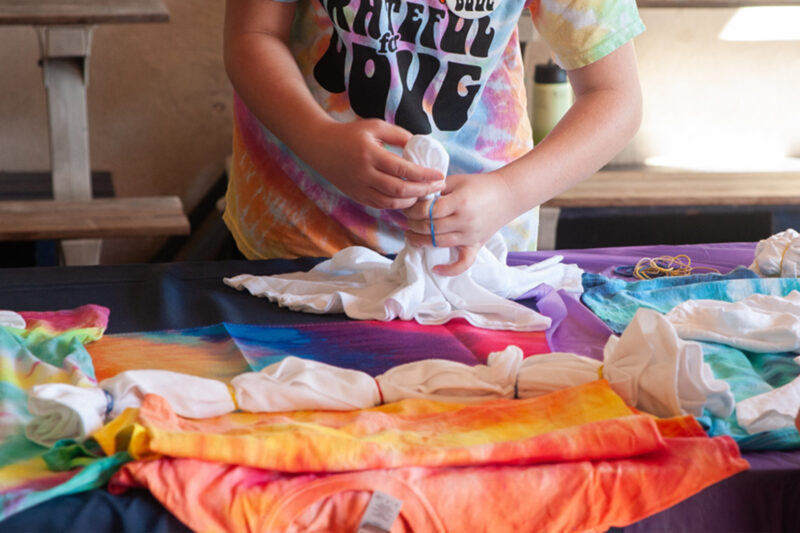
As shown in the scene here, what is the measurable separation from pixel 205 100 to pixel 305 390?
220cm

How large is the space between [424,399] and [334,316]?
0.89ft

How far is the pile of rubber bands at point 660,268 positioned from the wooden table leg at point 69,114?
142 cm

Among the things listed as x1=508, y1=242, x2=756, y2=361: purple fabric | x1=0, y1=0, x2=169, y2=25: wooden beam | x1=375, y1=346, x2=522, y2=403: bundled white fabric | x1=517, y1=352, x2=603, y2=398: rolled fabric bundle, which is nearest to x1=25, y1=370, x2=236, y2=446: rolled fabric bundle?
x1=375, y1=346, x2=522, y2=403: bundled white fabric

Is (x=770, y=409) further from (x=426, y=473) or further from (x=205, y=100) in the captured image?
(x=205, y=100)

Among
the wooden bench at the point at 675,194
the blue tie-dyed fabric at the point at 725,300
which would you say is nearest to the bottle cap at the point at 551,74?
the wooden bench at the point at 675,194

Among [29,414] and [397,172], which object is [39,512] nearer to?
[29,414]

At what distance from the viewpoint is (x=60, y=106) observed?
214cm

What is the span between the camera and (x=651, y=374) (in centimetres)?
73

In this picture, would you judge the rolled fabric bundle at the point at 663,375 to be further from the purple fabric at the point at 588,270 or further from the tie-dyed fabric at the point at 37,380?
the tie-dyed fabric at the point at 37,380

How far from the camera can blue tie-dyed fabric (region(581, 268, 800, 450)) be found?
27.9 inches

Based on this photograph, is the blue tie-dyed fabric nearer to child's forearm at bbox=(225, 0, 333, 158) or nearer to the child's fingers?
the child's fingers

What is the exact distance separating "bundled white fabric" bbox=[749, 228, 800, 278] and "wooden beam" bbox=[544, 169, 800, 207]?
1118mm

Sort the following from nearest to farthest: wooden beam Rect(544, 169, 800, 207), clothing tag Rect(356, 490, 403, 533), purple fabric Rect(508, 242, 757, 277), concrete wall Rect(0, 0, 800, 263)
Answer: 1. clothing tag Rect(356, 490, 403, 533)
2. purple fabric Rect(508, 242, 757, 277)
3. wooden beam Rect(544, 169, 800, 207)
4. concrete wall Rect(0, 0, 800, 263)

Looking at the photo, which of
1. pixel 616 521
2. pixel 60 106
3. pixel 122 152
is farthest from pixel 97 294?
pixel 122 152
